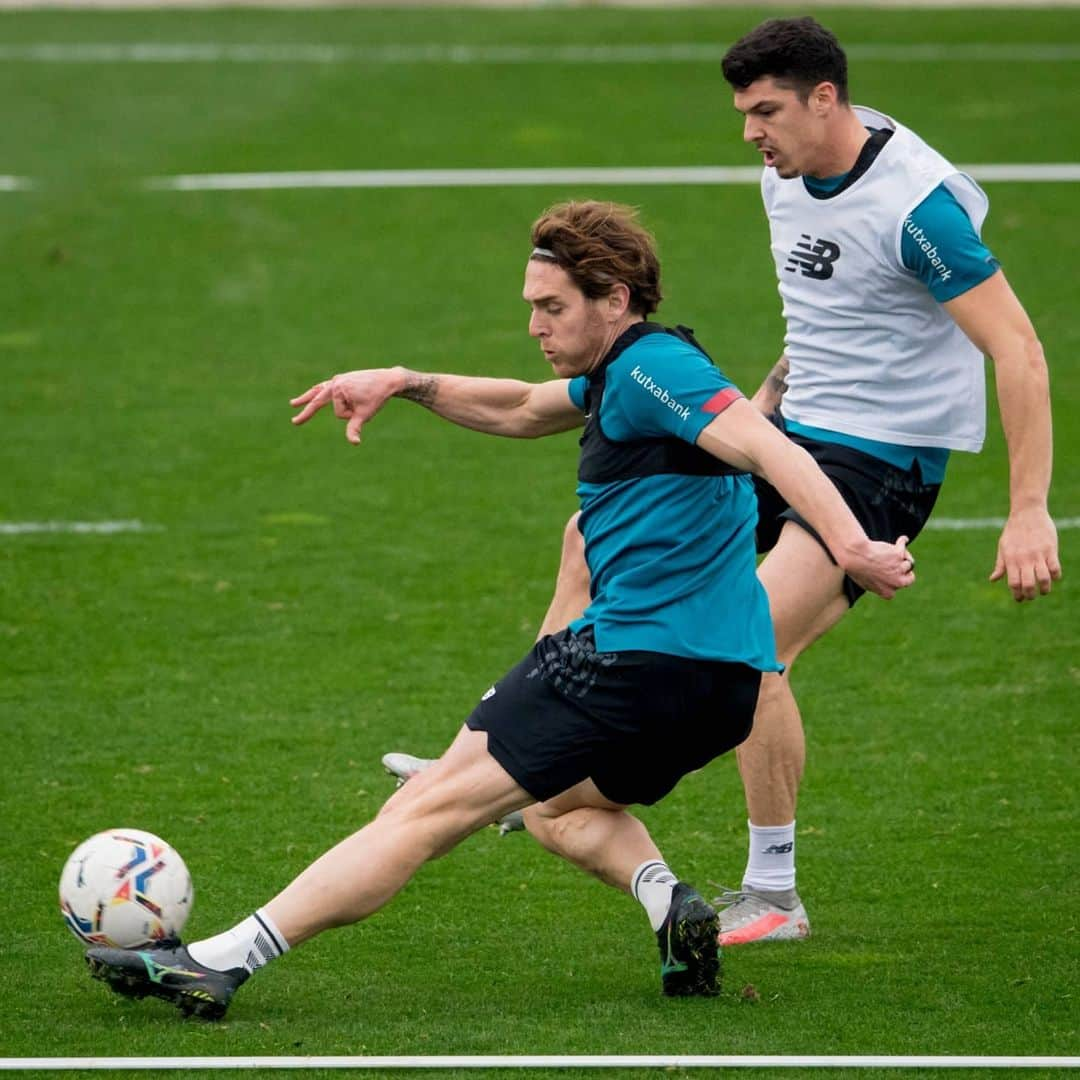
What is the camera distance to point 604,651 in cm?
493

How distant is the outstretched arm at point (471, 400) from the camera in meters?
5.50

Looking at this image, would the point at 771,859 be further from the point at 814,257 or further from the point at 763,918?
the point at 814,257

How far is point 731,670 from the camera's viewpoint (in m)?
4.97

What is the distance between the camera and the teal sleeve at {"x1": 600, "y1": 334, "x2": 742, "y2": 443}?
4.71 metres

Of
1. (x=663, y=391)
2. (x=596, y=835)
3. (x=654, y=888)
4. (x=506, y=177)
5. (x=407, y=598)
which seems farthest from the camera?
(x=506, y=177)

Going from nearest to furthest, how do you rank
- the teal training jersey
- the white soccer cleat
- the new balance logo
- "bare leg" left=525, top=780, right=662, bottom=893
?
the teal training jersey < "bare leg" left=525, top=780, right=662, bottom=893 < the white soccer cleat < the new balance logo

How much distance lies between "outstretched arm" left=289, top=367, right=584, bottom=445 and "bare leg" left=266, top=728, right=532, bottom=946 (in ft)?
3.42

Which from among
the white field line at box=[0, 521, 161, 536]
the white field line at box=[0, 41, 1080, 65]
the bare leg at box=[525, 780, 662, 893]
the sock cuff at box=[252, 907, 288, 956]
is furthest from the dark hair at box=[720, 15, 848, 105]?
the white field line at box=[0, 41, 1080, 65]

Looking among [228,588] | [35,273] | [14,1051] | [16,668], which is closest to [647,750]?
[14,1051]

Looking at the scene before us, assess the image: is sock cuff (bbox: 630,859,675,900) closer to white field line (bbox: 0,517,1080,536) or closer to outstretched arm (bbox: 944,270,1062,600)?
outstretched arm (bbox: 944,270,1062,600)

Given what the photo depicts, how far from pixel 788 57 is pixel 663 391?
1.37 meters

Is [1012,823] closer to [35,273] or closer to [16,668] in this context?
[16,668]

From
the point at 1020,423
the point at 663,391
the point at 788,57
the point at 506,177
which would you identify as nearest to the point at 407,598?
the point at 788,57

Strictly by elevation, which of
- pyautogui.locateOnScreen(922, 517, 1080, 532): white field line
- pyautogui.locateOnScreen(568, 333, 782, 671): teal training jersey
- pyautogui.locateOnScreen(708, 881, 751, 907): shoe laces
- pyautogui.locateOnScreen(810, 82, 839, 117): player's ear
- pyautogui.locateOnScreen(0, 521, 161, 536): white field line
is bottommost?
pyautogui.locateOnScreen(708, 881, 751, 907): shoe laces
